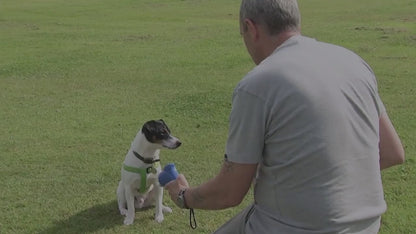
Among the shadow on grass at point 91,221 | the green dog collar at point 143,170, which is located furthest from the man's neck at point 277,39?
the shadow on grass at point 91,221

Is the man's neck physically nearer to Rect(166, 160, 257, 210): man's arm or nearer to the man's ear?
the man's ear

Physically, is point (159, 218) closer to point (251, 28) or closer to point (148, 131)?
point (148, 131)

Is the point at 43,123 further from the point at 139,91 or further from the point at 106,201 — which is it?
the point at 106,201

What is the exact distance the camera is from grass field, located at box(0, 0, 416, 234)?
541 cm

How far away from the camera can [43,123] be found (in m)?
8.14

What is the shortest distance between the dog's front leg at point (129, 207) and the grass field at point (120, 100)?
0.21 ft

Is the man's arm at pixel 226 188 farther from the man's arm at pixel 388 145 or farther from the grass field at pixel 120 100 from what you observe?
the grass field at pixel 120 100

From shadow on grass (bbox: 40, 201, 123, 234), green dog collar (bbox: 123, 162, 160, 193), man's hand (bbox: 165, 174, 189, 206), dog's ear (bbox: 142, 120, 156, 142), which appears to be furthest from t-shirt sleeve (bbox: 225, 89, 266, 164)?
Result: shadow on grass (bbox: 40, 201, 123, 234)

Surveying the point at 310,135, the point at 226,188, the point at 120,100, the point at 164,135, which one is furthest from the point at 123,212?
the point at 120,100

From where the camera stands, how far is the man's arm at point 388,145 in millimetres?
2814

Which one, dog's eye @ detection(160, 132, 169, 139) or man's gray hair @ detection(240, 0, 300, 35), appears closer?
man's gray hair @ detection(240, 0, 300, 35)

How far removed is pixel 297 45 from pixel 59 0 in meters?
25.2

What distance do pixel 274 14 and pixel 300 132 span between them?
0.46 m

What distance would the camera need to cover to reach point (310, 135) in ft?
7.84
